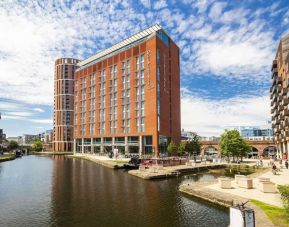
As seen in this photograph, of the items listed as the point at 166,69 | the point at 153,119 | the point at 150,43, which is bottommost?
the point at 153,119

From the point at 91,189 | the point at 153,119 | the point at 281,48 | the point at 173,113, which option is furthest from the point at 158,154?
the point at 91,189

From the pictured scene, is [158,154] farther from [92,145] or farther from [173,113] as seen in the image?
[92,145]

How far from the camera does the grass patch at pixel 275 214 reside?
1988cm

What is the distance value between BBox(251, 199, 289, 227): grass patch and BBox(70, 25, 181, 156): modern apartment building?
7681 centimetres

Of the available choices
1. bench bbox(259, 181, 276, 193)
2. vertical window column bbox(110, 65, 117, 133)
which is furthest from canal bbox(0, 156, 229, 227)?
vertical window column bbox(110, 65, 117, 133)

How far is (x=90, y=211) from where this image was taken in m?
28.3

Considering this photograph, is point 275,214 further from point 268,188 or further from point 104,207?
point 104,207

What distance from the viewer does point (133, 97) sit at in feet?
375

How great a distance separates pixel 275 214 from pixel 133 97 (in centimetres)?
9455

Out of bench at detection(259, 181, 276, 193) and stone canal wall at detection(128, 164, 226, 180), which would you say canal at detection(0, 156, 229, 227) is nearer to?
bench at detection(259, 181, 276, 193)

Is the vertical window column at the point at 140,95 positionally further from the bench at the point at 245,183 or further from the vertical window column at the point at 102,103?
the bench at the point at 245,183

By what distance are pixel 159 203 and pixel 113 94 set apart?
96900 millimetres

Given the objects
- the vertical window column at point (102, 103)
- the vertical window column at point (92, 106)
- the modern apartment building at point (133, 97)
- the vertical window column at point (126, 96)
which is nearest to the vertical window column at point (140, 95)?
the modern apartment building at point (133, 97)

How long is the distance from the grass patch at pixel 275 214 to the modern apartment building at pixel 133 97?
76807 mm
